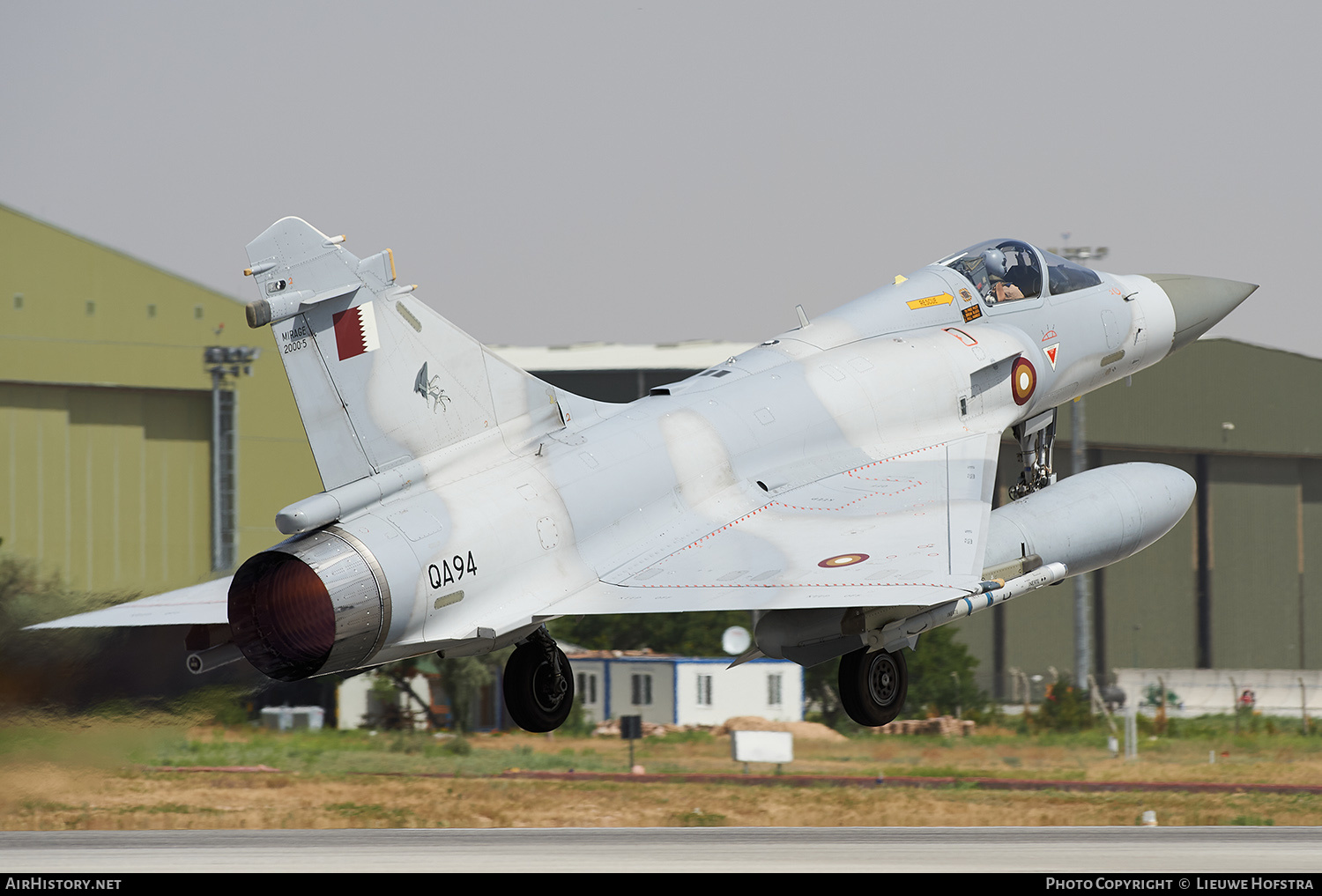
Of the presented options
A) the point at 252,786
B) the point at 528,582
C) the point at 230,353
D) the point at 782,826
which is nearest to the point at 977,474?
the point at 528,582

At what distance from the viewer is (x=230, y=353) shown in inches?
1535

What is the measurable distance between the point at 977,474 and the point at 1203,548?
40.3 m

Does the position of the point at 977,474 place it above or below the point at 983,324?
below

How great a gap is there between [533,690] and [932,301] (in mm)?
5837

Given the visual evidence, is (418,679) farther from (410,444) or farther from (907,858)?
(410,444)

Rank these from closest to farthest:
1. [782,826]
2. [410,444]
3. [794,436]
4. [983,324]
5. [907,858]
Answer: [410,444], [794,436], [983,324], [907,858], [782,826]

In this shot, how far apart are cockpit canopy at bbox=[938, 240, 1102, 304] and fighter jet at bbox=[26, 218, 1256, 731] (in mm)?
405

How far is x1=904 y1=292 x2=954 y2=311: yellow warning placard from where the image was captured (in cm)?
1569

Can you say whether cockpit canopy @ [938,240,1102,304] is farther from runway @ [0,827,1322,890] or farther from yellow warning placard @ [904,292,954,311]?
runway @ [0,827,1322,890]

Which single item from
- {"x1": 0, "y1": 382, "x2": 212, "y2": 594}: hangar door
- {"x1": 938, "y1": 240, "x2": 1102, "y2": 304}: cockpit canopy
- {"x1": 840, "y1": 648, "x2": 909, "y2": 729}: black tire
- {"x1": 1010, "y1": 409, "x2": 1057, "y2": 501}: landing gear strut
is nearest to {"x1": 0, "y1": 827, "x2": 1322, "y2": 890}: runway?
{"x1": 1010, "y1": 409, "x2": 1057, "y2": 501}: landing gear strut

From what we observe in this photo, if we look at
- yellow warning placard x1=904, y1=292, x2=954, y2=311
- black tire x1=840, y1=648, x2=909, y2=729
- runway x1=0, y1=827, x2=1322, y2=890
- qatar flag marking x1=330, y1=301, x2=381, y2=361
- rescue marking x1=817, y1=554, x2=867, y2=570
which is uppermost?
yellow warning placard x1=904, y1=292, x2=954, y2=311

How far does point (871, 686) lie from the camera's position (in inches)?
540

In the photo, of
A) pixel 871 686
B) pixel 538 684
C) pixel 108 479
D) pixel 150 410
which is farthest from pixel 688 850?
pixel 150 410

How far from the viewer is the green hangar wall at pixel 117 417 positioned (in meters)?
38.5
